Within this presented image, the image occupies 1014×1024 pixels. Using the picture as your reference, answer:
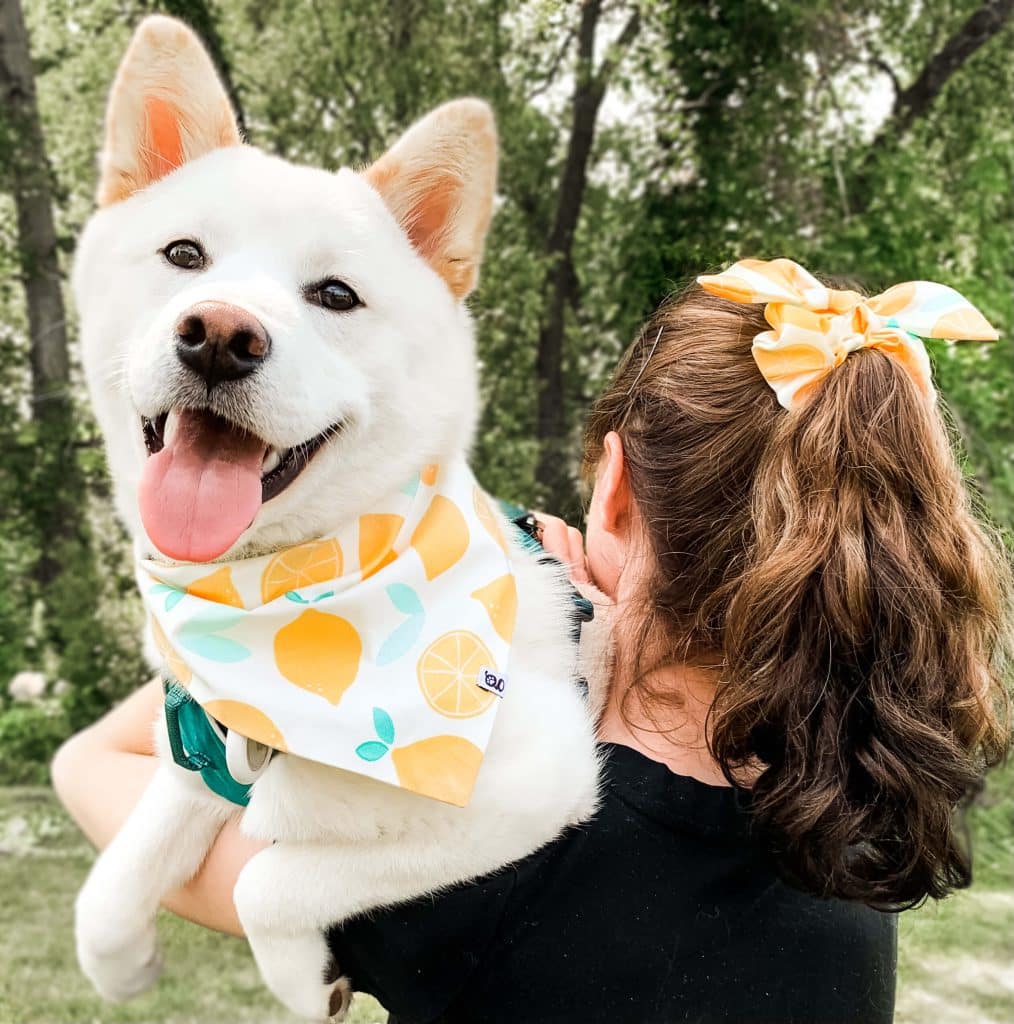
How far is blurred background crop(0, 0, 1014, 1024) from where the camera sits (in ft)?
13.6

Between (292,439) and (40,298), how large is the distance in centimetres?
411

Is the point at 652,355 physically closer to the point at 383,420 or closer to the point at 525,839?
the point at 383,420

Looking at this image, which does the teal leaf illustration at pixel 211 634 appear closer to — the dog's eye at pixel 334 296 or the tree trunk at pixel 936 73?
the dog's eye at pixel 334 296

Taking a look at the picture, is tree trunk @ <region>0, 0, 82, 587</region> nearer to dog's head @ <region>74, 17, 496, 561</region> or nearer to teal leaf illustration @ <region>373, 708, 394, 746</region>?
dog's head @ <region>74, 17, 496, 561</region>

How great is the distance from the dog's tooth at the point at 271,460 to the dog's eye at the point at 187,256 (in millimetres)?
298

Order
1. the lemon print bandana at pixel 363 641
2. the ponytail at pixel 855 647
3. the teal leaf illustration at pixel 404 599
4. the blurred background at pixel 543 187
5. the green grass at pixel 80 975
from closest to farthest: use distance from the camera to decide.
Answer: the ponytail at pixel 855 647
the lemon print bandana at pixel 363 641
the teal leaf illustration at pixel 404 599
the green grass at pixel 80 975
the blurred background at pixel 543 187

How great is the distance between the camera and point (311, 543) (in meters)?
1.35

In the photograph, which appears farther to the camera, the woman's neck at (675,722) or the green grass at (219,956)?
the green grass at (219,956)

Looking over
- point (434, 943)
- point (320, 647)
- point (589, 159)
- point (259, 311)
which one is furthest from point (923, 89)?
point (434, 943)

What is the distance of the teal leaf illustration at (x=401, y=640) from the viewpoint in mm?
1288

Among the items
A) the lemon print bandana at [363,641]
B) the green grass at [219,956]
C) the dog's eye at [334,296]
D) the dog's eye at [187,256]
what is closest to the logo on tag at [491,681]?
the lemon print bandana at [363,641]

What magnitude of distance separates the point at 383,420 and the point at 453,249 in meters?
0.34

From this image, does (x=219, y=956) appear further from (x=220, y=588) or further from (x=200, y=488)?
(x=200, y=488)

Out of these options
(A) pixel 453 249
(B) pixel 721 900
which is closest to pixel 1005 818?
(B) pixel 721 900
